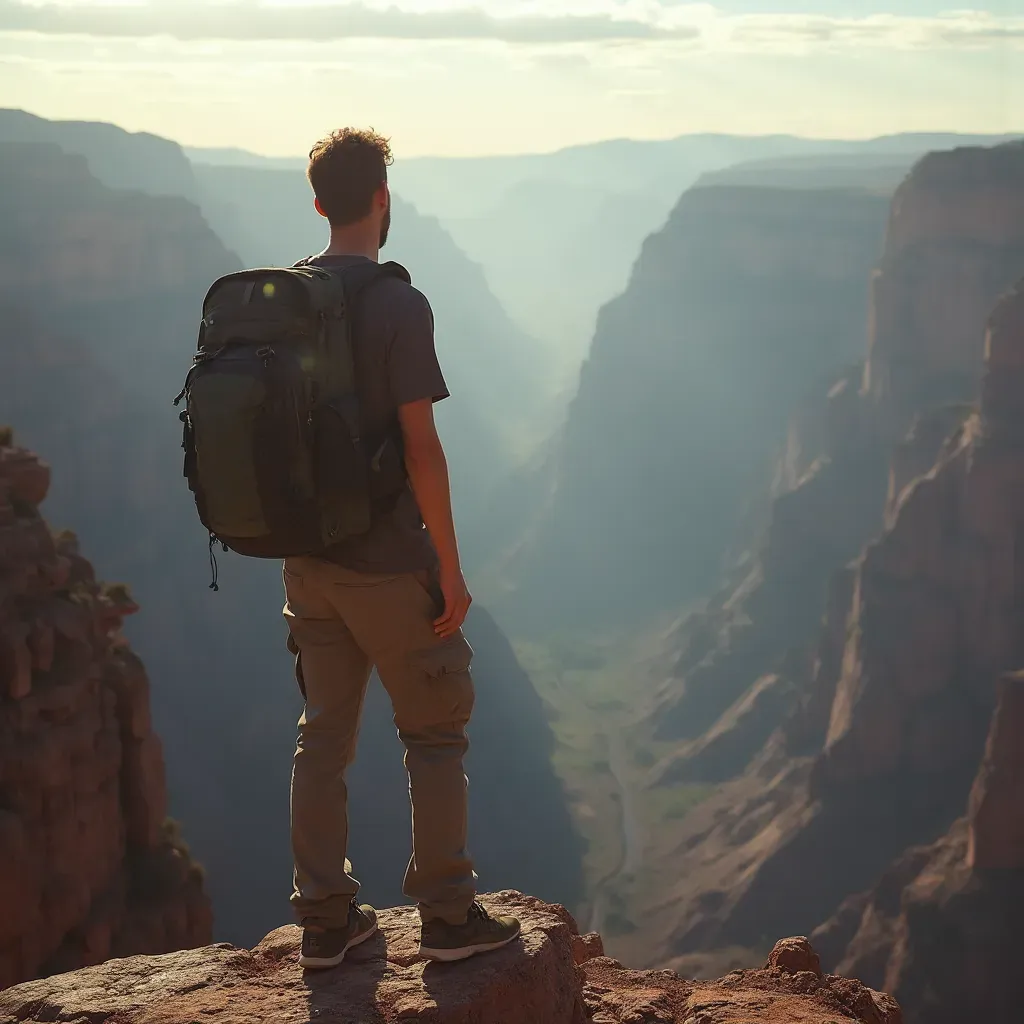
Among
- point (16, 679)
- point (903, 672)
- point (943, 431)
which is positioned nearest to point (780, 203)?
point (943, 431)

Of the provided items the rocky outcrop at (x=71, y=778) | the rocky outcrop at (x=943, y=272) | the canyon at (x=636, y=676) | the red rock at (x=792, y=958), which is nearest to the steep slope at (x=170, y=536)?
the canyon at (x=636, y=676)

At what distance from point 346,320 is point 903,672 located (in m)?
41.6

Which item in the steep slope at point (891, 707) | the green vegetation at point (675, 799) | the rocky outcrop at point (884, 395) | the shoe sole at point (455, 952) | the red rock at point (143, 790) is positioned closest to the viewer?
the shoe sole at point (455, 952)

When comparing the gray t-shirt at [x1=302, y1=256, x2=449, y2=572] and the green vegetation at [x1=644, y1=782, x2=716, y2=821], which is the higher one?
the gray t-shirt at [x1=302, y1=256, x2=449, y2=572]

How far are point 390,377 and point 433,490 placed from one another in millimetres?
440

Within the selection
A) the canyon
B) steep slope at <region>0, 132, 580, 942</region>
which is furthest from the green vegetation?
steep slope at <region>0, 132, 580, 942</region>

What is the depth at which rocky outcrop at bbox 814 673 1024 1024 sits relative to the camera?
29891mm

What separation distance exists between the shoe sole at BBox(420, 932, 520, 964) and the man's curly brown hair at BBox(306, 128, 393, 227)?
2.86 m

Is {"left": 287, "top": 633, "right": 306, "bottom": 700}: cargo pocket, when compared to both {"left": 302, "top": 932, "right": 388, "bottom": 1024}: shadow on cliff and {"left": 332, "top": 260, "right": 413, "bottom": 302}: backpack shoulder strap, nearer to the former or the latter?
{"left": 302, "top": 932, "right": 388, "bottom": 1024}: shadow on cliff

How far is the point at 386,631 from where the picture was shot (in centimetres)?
469

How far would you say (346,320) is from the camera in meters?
4.47

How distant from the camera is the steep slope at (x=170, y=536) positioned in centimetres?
4366

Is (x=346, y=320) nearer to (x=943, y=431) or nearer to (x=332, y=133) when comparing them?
(x=332, y=133)

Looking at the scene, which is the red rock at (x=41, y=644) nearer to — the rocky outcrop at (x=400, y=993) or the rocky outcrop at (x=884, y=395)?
the rocky outcrop at (x=400, y=993)
